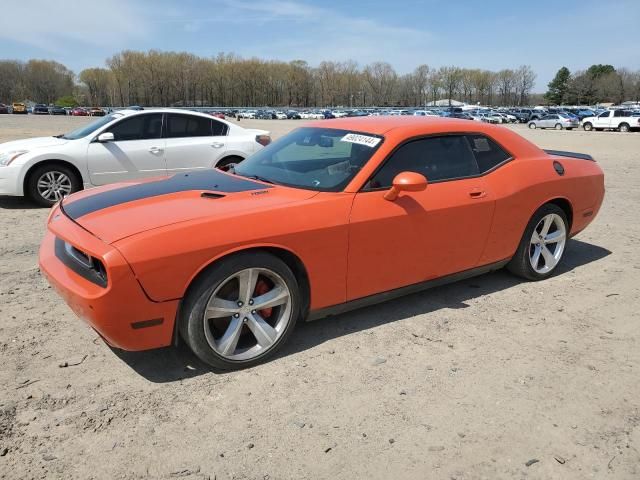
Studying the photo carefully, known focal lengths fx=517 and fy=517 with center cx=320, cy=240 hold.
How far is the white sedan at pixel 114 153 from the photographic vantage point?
24.1 feet

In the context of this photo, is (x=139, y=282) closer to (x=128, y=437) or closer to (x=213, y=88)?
(x=128, y=437)

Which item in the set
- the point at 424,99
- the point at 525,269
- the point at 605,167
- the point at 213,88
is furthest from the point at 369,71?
the point at 525,269

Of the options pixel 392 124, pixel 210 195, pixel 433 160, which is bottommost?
pixel 210 195

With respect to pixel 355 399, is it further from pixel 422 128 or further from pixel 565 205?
pixel 565 205

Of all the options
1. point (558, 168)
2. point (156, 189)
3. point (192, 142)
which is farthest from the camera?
point (192, 142)

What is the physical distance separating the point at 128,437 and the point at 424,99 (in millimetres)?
166038

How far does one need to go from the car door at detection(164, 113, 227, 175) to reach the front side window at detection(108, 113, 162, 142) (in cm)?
15

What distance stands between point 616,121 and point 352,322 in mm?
40525

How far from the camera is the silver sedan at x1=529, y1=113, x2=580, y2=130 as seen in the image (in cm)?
Result: 4359

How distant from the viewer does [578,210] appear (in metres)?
5.00

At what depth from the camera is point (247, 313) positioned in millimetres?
3166

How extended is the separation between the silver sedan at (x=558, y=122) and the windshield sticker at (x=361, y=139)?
149 ft

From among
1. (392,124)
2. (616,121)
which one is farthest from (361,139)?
(616,121)

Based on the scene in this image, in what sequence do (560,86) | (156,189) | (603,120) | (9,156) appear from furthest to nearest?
(560,86), (603,120), (9,156), (156,189)
